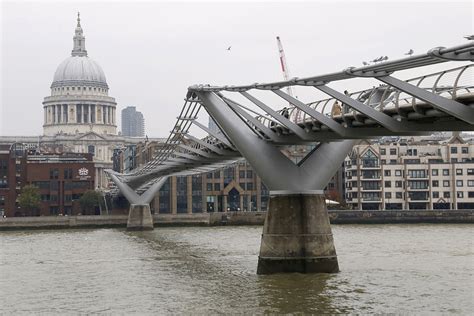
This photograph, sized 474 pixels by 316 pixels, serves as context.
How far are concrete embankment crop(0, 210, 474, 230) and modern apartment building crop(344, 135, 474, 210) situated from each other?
35.1 ft

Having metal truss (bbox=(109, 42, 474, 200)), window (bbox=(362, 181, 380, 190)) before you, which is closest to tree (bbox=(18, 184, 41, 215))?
window (bbox=(362, 181, 380, 190))

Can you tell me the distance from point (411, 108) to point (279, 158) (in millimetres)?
10835

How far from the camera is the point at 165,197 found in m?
112

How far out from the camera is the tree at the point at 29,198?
343 ft

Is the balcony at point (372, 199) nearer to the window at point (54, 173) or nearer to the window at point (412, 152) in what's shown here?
the window at point (412, 152)

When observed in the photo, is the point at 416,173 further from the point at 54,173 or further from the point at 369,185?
the point at 54,173

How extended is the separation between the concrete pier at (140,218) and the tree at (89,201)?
27.3 meters

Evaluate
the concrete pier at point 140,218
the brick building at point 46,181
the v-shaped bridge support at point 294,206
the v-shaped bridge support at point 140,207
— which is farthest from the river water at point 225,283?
the brick building at point 46,181

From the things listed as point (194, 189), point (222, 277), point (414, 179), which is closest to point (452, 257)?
point (222, 277)

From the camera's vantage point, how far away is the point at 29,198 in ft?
342

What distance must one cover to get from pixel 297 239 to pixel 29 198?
250 feet

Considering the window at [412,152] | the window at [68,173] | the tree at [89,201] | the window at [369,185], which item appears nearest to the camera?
the window at [369,185]

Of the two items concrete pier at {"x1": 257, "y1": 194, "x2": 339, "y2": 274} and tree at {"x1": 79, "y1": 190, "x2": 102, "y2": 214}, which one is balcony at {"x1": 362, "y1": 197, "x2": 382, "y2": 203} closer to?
tree at {"x1": 79, "y1": 190, "x2": 102, "y2": 214}

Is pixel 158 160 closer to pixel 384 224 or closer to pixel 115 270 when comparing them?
pixel 115 270
